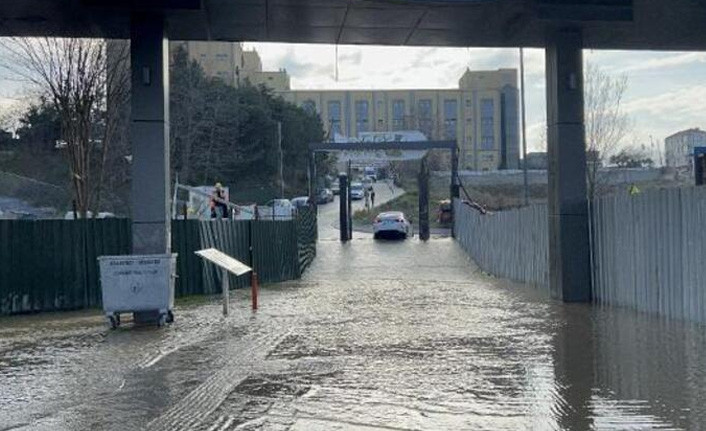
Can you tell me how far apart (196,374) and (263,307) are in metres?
7.49

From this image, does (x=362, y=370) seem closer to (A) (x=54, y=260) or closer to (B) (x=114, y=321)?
(B) (x=114, y=321)

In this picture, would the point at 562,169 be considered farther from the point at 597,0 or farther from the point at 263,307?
the point at 263,307

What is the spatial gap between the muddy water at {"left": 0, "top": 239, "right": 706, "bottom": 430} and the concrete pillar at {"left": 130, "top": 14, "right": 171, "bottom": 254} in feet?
5.89

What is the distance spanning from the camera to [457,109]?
126 metres

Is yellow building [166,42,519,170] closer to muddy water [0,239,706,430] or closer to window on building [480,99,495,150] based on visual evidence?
window on building [480,99,495,150]

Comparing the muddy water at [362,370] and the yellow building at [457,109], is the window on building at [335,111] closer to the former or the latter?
the yellow building at [457,109]

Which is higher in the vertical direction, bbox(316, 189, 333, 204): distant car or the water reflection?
bbox(316, 189, 333, 204): distant car

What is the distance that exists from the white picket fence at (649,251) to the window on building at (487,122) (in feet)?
351

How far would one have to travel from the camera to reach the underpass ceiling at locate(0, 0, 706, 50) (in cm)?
1589

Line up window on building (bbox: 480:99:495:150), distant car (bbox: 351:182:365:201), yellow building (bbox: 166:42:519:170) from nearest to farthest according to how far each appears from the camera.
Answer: distant car (bbox: 351:182:365:201), yellow building (bbox: 166:42:519:170), window on building (bbox: 480:99:495:150)

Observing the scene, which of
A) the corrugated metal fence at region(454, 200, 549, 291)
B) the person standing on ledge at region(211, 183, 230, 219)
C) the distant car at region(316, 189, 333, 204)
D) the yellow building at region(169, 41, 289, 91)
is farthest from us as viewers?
the yellow building at region(169, 41, 289, 91)

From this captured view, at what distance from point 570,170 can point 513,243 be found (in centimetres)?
644

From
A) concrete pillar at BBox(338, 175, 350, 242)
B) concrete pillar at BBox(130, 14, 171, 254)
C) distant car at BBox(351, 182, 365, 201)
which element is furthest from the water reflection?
distant car at BBox(351, 182, 365, 201)

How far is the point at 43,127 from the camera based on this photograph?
42.6 metres
